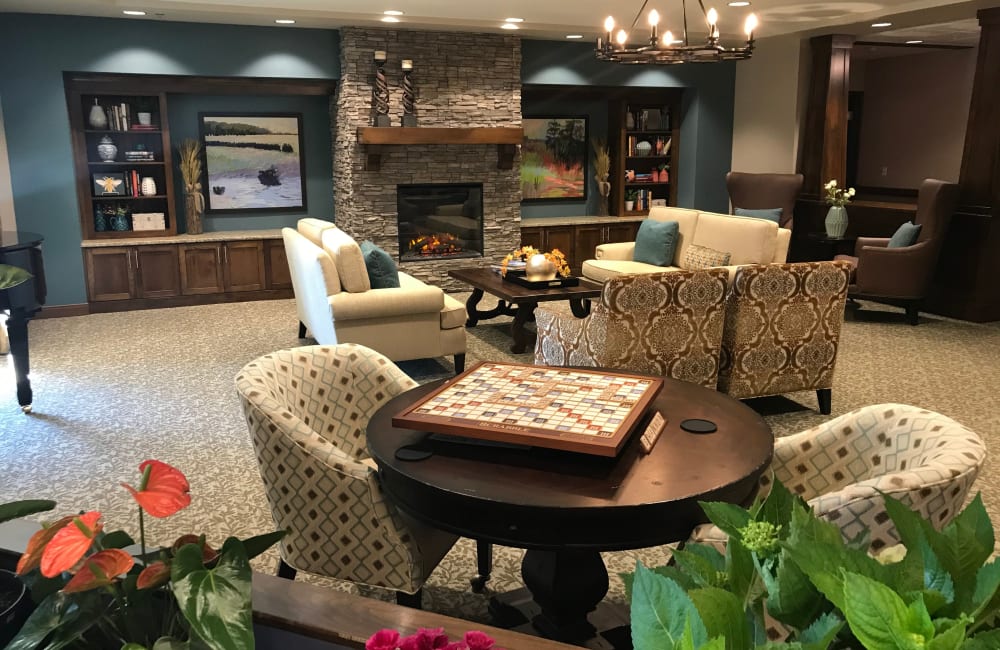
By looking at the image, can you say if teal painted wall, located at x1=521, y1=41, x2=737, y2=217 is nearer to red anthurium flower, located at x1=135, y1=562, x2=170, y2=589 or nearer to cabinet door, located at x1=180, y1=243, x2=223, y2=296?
cabinet door, located at x1=180, y1=243, x2=223, y2=296

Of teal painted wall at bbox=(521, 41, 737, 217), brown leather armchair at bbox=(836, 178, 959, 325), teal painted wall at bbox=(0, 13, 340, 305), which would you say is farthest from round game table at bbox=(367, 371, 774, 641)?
teal painted wall at bbox=(521, 41, 737, 217)

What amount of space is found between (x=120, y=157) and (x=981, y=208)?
7.69 meters

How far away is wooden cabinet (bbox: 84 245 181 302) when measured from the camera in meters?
7.36

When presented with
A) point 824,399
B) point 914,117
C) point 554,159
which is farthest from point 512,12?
point 914,117

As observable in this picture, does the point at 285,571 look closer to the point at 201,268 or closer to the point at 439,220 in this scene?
the point at 201,268

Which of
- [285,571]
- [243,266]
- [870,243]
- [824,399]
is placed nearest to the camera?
[285,571]

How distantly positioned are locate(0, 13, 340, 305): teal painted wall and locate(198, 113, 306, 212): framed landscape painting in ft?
2.17

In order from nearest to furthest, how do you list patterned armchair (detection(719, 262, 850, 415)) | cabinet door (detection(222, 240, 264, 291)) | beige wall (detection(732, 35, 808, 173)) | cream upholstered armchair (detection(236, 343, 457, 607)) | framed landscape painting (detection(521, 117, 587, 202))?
cream upholstered armchair (detection(236, 343, 457, 607))
patterned armchair (detection(719, 262, 850, 415))
cabinet door (detection(222, 240, 264, 291))
beige wall (detection(732, 35, 808, 173))
framed landscape painting (detection(521, 117, 587, 202))

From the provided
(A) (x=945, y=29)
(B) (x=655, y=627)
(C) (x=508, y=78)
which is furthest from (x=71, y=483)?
(A) (x=945, y=29)

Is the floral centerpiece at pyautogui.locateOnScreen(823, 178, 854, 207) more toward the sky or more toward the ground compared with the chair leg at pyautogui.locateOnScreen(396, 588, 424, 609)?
more toward the sky

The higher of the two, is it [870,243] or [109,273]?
[870,243]

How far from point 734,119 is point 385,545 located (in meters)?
8.61

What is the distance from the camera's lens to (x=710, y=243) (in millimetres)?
7055

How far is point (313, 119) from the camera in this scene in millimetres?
8359
